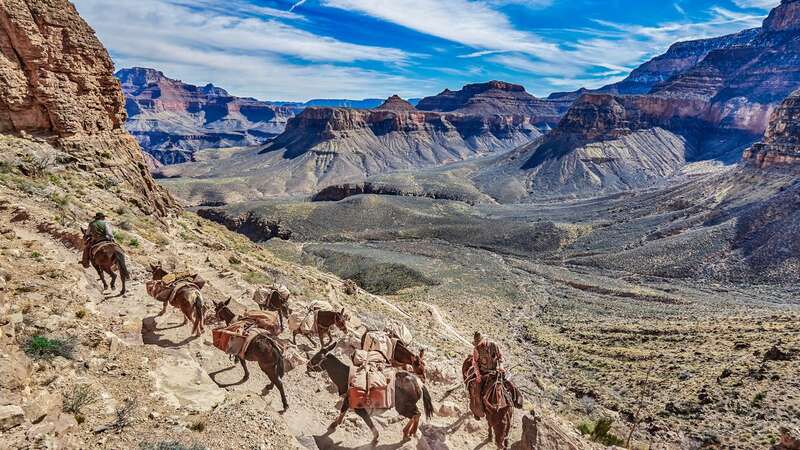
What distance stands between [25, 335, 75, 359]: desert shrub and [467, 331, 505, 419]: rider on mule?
7.94 m

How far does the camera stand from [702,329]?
26.7 metres

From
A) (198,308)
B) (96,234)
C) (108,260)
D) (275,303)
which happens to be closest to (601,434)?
(275,303)

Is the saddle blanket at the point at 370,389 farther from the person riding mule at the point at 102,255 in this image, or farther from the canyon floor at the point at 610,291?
the canyon floor at the point at 610,291

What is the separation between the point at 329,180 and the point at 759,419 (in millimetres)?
143022

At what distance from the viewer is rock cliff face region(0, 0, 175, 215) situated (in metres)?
20.9

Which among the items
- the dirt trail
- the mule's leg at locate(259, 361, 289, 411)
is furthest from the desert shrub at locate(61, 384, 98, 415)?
the mule's leg at locate(259, 361, 289, 411)

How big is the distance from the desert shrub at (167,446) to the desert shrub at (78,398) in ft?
4.00

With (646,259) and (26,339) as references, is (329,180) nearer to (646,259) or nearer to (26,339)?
(646,259)

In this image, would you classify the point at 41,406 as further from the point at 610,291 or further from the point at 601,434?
the point at 610,291

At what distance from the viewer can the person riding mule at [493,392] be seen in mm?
9758

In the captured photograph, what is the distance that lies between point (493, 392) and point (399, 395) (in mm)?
2283

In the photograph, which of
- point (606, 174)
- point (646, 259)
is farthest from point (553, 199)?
point (646, 259)

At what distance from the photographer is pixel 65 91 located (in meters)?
22.9

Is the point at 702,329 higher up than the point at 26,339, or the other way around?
the point at 26,339
